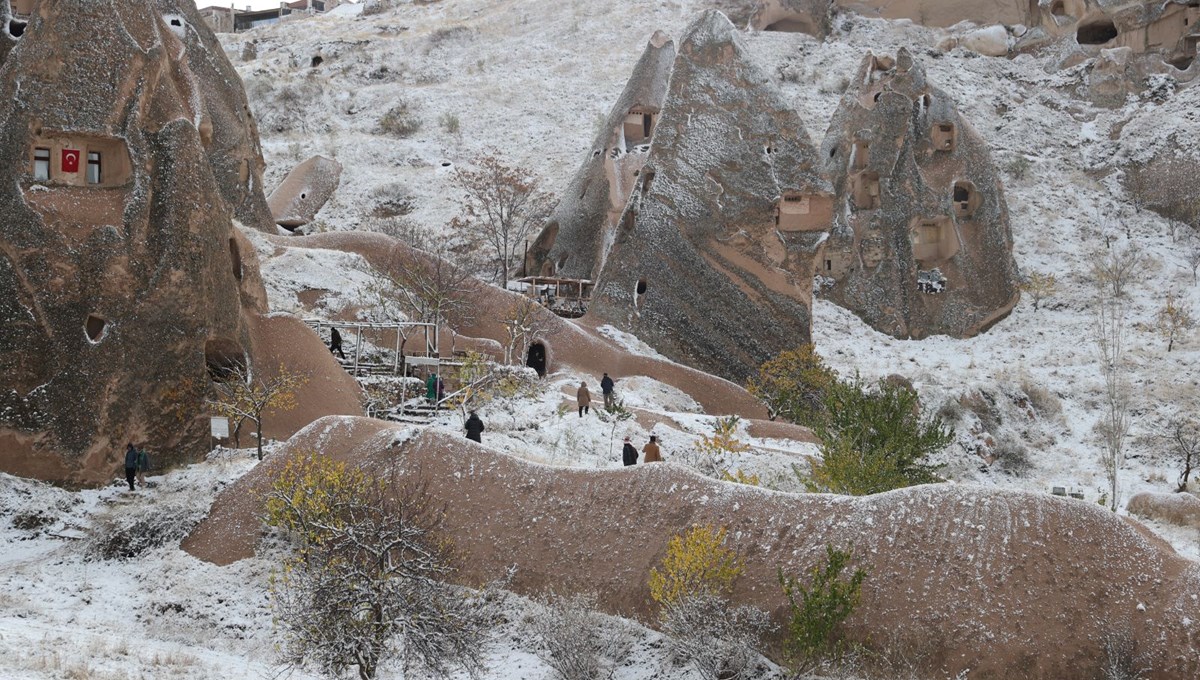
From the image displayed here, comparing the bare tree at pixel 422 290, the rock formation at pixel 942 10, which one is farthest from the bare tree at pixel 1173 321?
the rock formation at pixel 942 10

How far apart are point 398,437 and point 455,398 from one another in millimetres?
7198

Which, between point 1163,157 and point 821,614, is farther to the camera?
point 1163,157

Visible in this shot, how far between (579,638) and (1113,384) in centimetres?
2370

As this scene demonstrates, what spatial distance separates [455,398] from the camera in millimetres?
22953

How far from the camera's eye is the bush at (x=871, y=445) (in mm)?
18203

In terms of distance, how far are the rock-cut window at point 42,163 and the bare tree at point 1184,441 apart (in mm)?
22471

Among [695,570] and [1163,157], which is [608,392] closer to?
[695,570]

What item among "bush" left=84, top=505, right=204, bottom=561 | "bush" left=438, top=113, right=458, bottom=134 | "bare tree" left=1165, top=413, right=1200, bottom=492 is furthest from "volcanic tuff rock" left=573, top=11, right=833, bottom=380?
"bush" left=438, top=113, right=458, bottom=134

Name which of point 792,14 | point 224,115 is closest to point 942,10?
point 792,14

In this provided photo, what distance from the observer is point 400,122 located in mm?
53250

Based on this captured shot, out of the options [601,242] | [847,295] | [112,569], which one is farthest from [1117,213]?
[112,569]

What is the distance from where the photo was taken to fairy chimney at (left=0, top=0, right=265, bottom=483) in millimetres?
17906

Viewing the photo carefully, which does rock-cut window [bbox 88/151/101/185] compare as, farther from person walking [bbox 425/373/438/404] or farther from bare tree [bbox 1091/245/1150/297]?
bare tree [bbox 1091/245/1150/297]

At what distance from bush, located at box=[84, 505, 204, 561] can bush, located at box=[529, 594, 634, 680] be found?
529 cm
